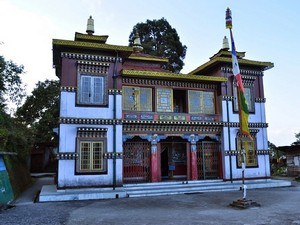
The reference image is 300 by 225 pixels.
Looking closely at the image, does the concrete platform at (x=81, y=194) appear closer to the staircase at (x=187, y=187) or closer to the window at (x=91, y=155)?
the staircase at (x=187, y=187)

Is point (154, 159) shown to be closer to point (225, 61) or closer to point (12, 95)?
point (225, 61)

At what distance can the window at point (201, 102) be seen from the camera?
16906 millimetres

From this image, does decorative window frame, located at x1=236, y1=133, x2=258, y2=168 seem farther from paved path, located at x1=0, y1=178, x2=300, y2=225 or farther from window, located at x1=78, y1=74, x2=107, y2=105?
window, located at x1=78, y1=74, x2=107, y2=105

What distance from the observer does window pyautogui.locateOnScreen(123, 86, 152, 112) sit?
1562cm

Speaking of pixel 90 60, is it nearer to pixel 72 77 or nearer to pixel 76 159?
pixel 72 77

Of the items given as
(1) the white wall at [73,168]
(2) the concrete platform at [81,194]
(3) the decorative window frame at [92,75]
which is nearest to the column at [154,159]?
(1) the white wall at [73,168]

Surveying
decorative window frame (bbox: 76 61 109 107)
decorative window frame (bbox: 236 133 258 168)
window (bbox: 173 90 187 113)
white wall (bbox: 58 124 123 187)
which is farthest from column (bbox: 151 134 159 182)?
decorative window frame (bbox: 236 133 258 168)

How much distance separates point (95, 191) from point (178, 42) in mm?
22650

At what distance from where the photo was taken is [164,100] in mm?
16312

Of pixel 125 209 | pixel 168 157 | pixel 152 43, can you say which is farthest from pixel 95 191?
pixel 152 43

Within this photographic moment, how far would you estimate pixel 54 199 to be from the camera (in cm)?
1195

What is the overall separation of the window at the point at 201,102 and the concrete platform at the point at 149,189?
159 inches

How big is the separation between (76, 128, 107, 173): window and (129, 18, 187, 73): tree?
1805 cm

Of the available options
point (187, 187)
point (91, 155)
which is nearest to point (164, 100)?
point (187, 187)
